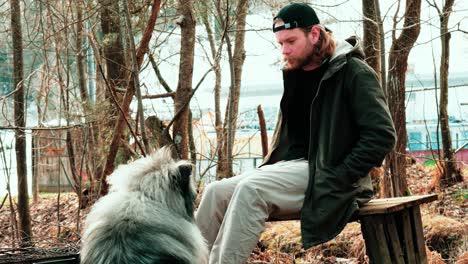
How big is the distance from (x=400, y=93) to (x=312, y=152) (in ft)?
14.4

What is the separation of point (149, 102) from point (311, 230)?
20.1 ft

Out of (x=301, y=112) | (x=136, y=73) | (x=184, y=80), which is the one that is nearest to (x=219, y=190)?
(x=301, y=112)

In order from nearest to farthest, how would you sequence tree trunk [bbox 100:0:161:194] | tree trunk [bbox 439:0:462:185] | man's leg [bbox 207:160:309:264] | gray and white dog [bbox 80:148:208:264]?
gray and white dog [bbox 80:148:208:264]
man's leg [bbox 207:160:309:264]
tree trunk [bbox 100:0:161:194]
tree trunk [bbox 439:0:462:185]

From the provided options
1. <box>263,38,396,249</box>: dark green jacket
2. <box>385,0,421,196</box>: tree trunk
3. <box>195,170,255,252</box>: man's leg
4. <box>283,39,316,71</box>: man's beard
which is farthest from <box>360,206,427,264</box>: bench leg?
<box>385,0,421,196</box>: tree trunk

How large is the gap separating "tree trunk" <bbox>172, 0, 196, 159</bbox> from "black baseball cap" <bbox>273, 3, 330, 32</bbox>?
11.5 ft

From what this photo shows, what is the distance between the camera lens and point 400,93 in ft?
25.7

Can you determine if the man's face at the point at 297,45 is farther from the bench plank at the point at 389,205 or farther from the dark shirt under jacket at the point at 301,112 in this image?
the bench plank at the point at 389,205

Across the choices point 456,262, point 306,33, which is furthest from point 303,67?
point 456,262

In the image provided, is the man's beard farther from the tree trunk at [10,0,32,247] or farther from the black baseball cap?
the tree trunk at [10,0,32,247]

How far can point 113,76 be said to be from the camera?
9031 millimetres

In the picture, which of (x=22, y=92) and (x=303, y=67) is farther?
(x=22, y=92)

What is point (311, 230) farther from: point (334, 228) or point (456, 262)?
point (456, 262)

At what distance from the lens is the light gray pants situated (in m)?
3.48

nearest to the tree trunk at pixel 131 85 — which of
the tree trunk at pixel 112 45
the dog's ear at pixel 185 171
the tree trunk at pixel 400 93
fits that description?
the tree trunk at pixel 112 45
